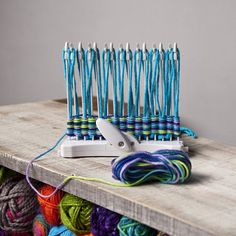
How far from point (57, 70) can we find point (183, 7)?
111 centimetres

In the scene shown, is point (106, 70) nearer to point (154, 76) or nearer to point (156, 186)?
point (154, 76)

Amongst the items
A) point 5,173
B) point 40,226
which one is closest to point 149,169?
point 40,226

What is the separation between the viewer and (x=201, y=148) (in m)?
1.66

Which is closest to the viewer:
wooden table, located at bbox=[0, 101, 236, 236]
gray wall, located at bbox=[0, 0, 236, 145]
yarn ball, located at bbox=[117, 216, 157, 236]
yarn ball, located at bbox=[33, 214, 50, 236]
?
wooden table, located at bbox=[0, 101, 236, 236]

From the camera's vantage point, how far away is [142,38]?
127 inches

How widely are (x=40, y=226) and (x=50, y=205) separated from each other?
0.42 ft

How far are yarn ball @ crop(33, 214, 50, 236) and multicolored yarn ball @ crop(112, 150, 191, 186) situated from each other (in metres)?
0.40

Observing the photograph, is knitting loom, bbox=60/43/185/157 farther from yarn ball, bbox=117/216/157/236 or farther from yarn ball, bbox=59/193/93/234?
yarn ball, bbox=117/216/157/236

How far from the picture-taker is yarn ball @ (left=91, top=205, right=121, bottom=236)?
54.4 inches

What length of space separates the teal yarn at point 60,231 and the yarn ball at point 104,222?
14 cm

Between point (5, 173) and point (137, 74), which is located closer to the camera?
point (137, 74)

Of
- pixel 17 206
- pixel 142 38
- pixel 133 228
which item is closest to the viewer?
pixel 133 228

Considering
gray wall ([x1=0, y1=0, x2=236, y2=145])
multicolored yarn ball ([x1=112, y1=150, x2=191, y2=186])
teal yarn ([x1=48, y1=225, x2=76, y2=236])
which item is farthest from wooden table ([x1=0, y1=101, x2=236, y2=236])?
gray wall ([x1=0, y1=0, x2=236, y2=145])

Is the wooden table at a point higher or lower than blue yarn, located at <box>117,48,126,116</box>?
lower
